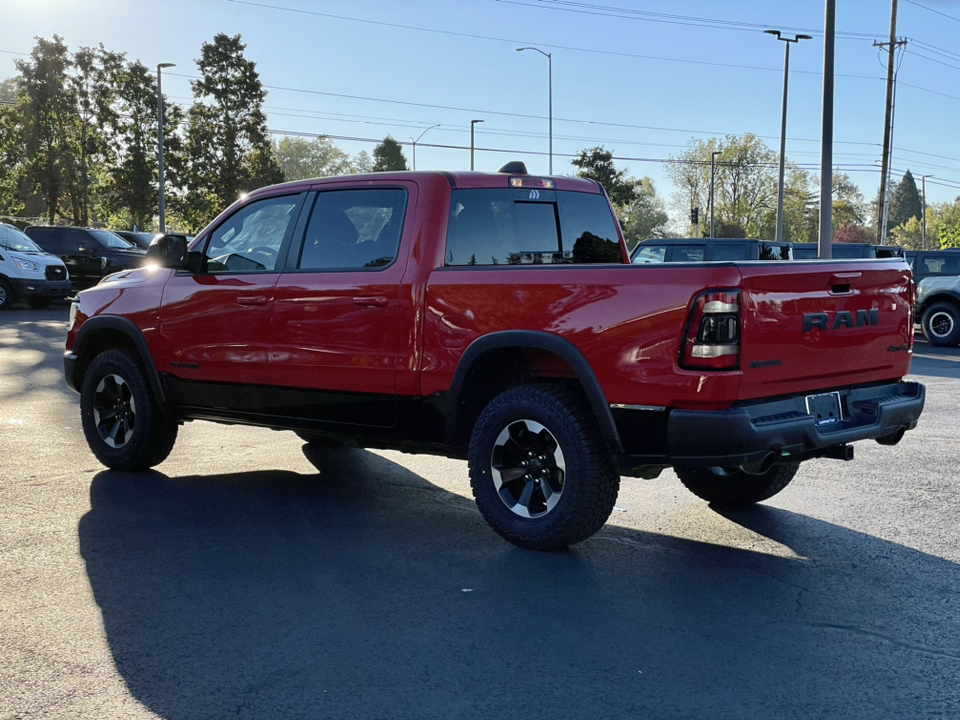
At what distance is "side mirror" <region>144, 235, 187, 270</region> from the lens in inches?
261

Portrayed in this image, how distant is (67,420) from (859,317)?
6.95 m

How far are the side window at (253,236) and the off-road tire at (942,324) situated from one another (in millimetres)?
15682

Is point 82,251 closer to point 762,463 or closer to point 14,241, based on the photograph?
point 14,241

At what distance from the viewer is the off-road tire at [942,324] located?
18.8 meters

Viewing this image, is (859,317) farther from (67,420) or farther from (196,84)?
(196,84)

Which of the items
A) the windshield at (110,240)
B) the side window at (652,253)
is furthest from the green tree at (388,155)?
the side window at (652,253)

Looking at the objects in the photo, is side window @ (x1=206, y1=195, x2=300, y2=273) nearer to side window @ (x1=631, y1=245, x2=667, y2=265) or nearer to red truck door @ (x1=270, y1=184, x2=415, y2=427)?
red truck door @ (x1=270, y1=184, x2=415, y2=427)

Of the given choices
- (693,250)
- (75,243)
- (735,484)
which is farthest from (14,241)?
(735,484)

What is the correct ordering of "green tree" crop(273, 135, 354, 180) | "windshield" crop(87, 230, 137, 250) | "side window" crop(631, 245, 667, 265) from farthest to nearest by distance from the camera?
"green tree" crop(273, 135, 354, 180) < "windshield" crop(87, 230, 137, 250) < "side window" crop(631, 245, 667, 265)

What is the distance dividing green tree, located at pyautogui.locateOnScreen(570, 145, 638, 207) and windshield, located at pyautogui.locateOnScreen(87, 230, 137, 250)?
3464cm

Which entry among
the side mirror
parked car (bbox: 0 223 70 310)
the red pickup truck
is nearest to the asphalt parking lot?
the red pickup truck

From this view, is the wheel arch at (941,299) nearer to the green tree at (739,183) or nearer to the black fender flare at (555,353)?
the black fender flare at (555,353)

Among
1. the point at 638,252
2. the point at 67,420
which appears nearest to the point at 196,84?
the point at 638,252

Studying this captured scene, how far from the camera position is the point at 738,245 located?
2042cm
